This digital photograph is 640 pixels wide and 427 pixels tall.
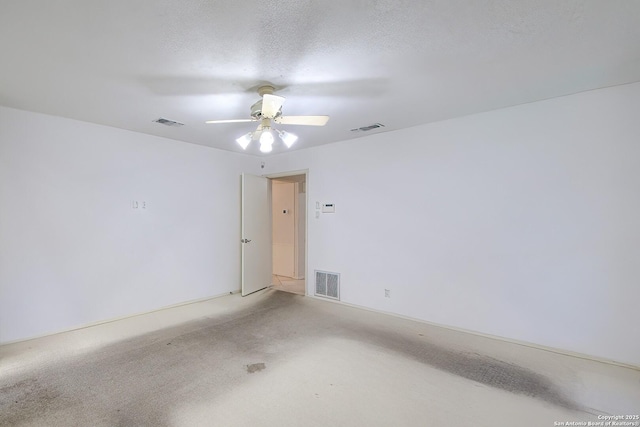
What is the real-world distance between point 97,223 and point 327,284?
3300 millimetres

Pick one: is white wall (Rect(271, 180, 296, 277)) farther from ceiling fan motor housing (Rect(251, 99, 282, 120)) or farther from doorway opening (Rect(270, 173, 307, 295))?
ceiling fan motor housing (Rect(251, 99, 282, 120))

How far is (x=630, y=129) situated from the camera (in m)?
2.54

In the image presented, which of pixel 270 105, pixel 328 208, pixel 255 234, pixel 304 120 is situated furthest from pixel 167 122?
pixel 328 208

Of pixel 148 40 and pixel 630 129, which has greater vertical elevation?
pixel 148 40

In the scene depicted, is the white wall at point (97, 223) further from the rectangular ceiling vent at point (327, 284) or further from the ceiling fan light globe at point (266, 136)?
the ceiling fan light globe at point (266, 136)

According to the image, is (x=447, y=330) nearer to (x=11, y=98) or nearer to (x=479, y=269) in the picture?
(x=479, y=269)

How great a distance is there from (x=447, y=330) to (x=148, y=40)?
3999mm

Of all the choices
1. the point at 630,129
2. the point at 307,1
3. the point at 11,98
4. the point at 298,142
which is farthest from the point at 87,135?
the point at 630,129

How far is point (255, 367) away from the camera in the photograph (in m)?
2.54

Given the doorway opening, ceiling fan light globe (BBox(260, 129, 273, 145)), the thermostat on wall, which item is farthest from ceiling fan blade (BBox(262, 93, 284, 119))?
the doorway opening

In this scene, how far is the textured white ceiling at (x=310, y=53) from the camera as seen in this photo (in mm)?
1628

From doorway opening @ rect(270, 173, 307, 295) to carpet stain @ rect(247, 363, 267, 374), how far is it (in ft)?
11.9

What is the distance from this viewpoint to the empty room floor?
6.35 feet

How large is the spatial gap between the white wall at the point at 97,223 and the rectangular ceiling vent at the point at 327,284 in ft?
5.63
